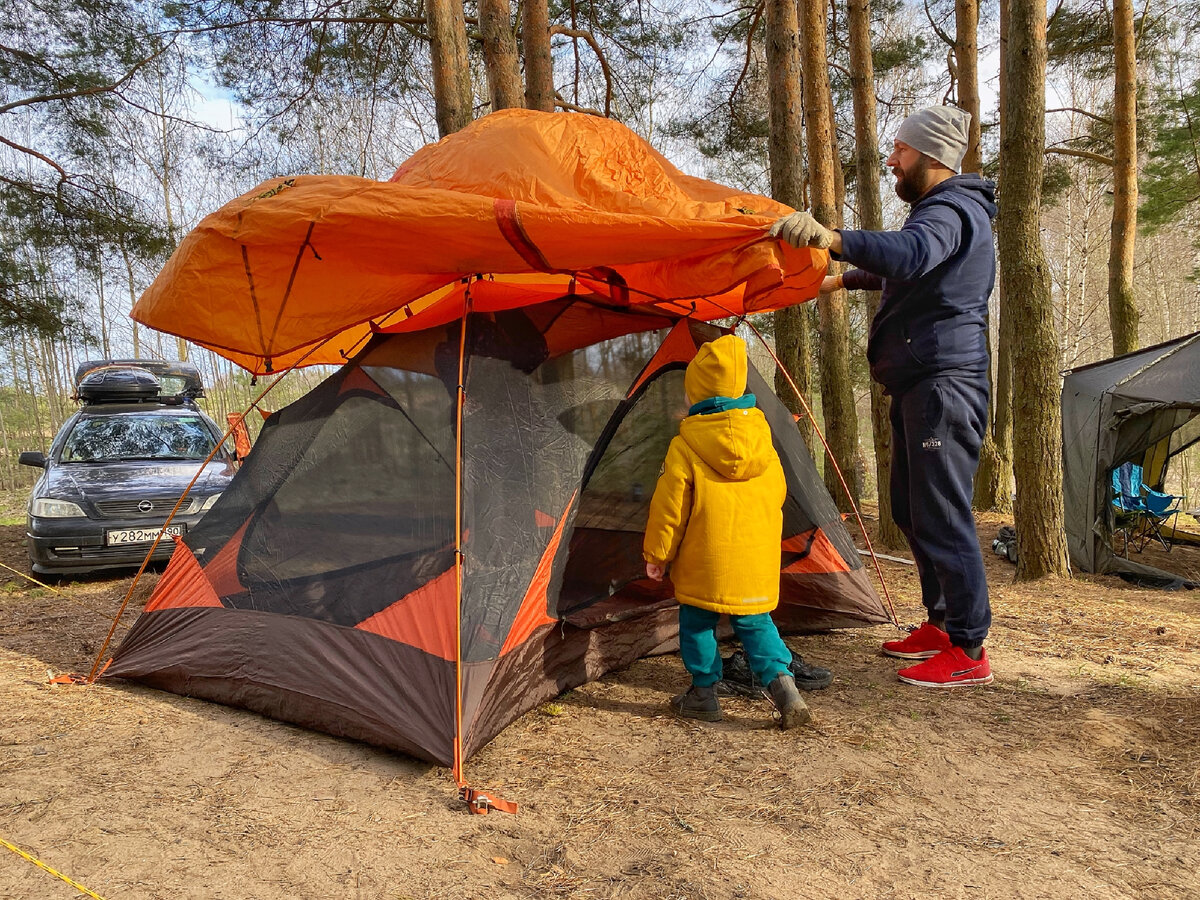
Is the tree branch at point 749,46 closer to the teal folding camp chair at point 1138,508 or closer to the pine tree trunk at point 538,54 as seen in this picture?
the pine tree trunk at point 538,54

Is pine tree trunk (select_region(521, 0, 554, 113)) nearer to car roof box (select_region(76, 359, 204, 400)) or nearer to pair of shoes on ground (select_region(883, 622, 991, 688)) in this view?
car roof box (select_region(76, 359, 204, 400))

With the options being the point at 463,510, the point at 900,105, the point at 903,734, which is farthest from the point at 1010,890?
the point at 900,105

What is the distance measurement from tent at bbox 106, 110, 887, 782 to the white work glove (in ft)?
0.35

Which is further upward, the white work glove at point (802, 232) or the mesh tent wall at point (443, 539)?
the white work glove at point (802, 232)

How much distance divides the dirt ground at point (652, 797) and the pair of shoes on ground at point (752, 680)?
0.08m

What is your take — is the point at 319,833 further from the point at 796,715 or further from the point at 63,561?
the point at 63,561

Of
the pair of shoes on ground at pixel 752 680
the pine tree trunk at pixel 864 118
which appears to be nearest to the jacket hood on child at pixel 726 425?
the pair of shoes on ground at pixel 752 680

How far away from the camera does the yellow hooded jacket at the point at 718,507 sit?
294 centimetres

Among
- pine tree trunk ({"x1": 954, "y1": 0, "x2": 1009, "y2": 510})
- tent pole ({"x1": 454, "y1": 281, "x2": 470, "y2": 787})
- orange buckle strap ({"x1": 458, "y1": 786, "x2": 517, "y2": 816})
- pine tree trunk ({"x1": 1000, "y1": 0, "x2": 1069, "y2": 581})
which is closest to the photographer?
orange buckle strap ({"x1": 458, "y1": 786, "x2": 517, "y2": 816})

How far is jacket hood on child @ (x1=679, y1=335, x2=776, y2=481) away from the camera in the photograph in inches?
116

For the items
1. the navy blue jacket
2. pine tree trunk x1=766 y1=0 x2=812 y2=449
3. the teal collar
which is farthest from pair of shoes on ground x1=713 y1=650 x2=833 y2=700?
pine tree trunk x1=766 y1=0 x2=812 y2=449

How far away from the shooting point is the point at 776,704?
118 inches

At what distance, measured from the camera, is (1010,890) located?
1.99 meters

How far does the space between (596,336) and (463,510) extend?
1087 mm
